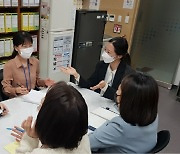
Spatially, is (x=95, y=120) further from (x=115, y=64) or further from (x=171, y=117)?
(x=171, y=117)

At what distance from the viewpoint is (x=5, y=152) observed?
112 centimetres

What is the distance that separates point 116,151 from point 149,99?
360 millimetres

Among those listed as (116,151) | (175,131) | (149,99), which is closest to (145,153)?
(116,151)

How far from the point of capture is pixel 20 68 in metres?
1.97

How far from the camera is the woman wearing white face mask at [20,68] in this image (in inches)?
74.3

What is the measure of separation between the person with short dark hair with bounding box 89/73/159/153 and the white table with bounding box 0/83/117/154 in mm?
534

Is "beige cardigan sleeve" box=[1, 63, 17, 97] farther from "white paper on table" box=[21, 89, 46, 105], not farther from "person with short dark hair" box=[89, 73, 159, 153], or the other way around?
"person with short dark hair" box=[89, 73, 159, 153]

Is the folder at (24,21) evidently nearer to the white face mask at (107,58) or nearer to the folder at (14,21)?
the folder at (14,21)

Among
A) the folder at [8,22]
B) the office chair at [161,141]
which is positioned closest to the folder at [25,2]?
the folder at [8,22]

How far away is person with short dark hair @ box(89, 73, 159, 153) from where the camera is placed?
3.62 ft

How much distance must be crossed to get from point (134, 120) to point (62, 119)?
48cm

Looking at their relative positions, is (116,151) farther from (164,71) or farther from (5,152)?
(164,71)

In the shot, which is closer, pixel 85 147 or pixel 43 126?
pixel 43 126

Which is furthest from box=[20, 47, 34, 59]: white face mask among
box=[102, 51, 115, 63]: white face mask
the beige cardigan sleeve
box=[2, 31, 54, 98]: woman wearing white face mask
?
box=[102, 51, 115, 63]: white face mask
